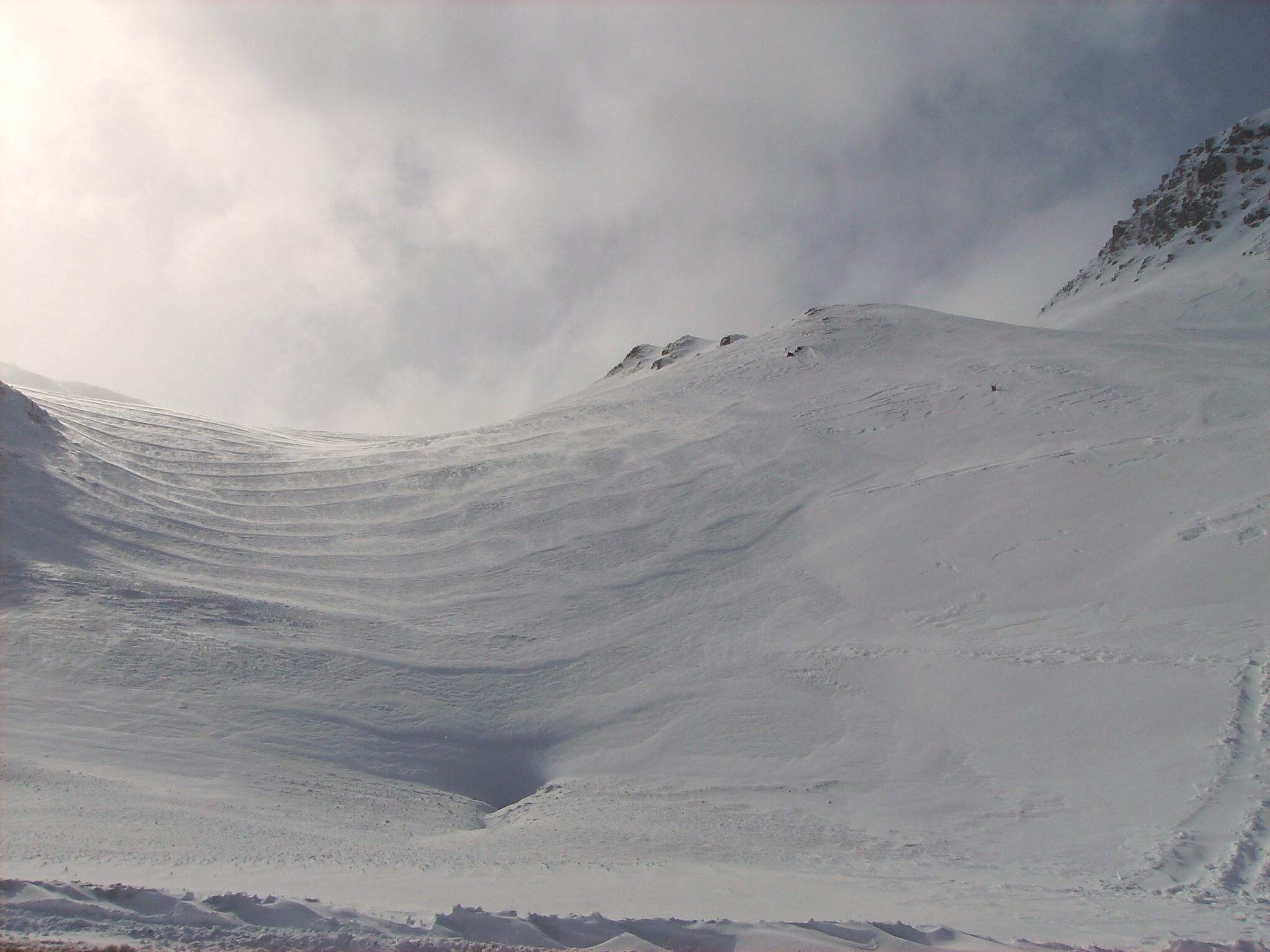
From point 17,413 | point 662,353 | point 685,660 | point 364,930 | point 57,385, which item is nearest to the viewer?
point 364,930

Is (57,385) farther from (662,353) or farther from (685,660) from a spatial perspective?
(685,660)

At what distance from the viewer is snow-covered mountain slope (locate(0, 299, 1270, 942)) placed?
660cm

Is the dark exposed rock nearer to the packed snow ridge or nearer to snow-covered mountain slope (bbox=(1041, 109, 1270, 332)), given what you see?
snow-covered mountain slope (bbox=(1041, 109, 1270, 332))

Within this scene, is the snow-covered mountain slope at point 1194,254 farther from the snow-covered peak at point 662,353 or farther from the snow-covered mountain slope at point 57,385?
the snow-covered mountain slope at point 57,385

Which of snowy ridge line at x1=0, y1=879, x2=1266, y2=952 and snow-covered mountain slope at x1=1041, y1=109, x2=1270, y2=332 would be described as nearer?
snowy ridge line at x1=0, y1=879, x2=1266, y2=952

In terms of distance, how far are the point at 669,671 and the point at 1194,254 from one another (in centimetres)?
4203

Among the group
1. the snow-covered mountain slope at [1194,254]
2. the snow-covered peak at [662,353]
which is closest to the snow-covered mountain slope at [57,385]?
the snow-covered peak at [662,353]

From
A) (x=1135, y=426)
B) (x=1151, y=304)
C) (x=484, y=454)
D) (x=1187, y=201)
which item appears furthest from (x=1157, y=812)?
(x=1187, y=201)

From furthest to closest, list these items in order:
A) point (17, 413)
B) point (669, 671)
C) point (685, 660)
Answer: point (17, 413) → point (685, 660) → point (669, 671)

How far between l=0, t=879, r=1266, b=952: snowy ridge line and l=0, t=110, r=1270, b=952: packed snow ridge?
0.10ft

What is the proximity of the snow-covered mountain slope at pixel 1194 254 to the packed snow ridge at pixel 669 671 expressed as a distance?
1147 centimetres

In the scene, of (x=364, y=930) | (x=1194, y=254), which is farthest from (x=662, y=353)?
(x=364, y=930)

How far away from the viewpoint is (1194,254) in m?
40.1

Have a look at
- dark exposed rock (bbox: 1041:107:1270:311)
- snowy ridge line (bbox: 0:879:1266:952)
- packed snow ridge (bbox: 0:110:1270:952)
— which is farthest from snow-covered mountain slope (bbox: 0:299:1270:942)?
dark exposed rock (bbox: 1041:107:1270:311)
